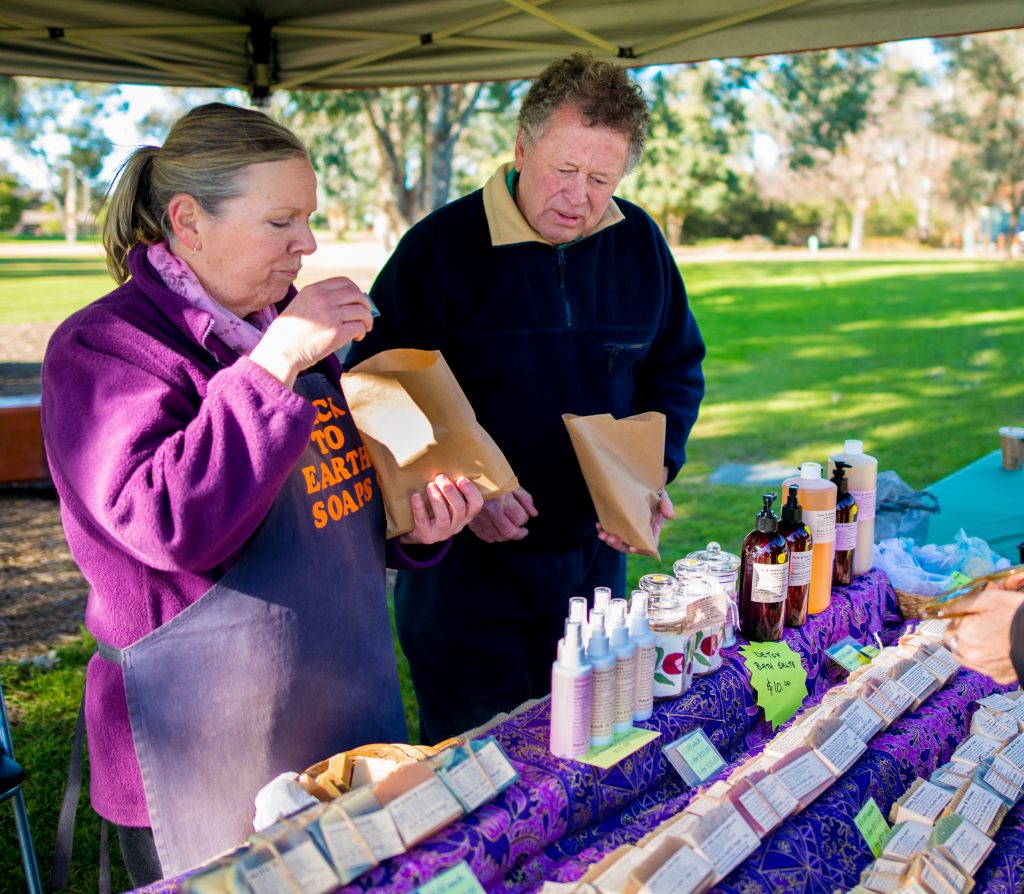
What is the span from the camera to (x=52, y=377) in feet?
4.57

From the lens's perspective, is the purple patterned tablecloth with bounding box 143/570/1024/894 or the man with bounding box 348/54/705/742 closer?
the purple patterned tablecloth with bounding box 143/570/1024/894

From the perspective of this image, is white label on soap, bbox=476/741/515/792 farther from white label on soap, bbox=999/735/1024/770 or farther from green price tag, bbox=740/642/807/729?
white label on soap, bbox=999/735/1024/770

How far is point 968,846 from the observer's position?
1.46 metres

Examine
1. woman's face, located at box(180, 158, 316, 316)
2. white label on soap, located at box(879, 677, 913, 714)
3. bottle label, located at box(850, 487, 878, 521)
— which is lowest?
white label on soap, located at box(879, 677, 913, 714)

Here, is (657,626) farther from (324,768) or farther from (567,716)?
(324,768)

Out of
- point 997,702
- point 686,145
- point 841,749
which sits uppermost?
point 686,145

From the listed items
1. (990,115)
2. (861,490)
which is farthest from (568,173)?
(990,115)

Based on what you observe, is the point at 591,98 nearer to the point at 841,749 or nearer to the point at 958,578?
the point at 841,749

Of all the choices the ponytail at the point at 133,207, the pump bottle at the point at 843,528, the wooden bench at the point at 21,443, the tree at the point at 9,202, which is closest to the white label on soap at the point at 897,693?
the pump bottle at the point at 843,528

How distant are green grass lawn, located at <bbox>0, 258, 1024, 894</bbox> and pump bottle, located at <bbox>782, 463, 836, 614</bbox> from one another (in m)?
1.74

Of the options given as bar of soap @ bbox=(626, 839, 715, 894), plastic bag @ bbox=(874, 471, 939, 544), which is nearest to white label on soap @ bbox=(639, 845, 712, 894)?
bar of soap @ bbox=(626, 839, 715, 894)

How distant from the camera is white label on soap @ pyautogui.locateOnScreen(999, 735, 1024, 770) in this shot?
174cm

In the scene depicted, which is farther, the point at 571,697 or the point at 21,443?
the point at 21,443

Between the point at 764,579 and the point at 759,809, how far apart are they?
2.01 ft
